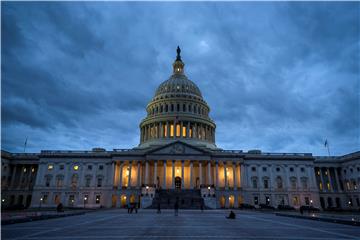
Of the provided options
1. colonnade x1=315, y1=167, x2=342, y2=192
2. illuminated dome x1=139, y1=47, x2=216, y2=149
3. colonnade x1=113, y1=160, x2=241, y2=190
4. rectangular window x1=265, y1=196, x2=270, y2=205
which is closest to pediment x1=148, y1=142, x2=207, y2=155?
colonnade x1=113, y1=160, x2=241, y2=190

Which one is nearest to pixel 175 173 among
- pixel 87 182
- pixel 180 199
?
pixel 180 199

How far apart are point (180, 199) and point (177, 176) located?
63.9 feet

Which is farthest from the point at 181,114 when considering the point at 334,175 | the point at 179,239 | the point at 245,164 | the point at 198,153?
the point at 179,239

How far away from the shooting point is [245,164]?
83.2 meters

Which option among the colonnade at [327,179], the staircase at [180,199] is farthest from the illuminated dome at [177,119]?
the colonnade at [327,179]

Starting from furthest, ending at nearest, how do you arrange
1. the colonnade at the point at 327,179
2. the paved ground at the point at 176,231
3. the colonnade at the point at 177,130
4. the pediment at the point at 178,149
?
the colonnade at the point at 177,130 → the colonnade at the point at 327,179 → the pediment at the point at 178,149 → the paved ground at the point at 176,231

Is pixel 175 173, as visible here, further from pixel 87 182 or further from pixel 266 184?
pixel 266 184

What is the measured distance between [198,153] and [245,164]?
17.2 meters

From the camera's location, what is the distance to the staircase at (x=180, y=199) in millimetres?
59188

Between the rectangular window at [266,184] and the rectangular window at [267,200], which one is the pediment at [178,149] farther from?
the rectangular window at [267,200]

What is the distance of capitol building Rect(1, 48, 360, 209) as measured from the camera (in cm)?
7644

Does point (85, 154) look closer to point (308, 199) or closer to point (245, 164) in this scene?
point (245, 164)

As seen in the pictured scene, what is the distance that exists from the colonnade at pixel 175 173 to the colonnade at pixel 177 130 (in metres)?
16.1

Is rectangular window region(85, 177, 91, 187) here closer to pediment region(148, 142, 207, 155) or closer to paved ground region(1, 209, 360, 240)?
pediment region(148, 142, 207, 155)
